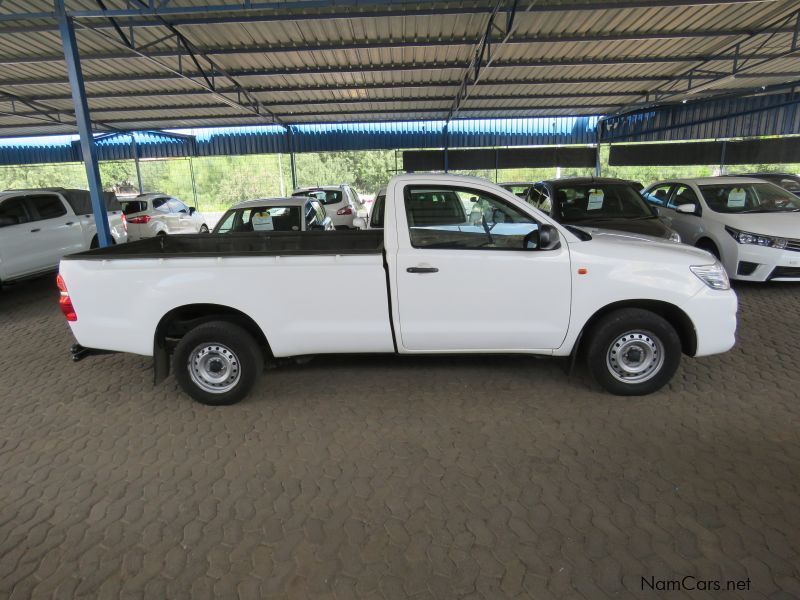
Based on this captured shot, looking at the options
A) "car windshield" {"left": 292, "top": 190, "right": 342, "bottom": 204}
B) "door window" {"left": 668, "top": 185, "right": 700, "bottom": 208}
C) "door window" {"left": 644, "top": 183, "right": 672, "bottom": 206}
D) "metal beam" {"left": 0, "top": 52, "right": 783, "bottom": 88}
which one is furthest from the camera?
"car windshield" {"left": 292, "top": 190, "right": 342, "bottom": 204}

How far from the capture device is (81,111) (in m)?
7.96

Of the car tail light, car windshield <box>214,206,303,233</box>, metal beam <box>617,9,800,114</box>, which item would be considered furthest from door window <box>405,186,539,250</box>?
metal beam <box>617,9,800,114</box>

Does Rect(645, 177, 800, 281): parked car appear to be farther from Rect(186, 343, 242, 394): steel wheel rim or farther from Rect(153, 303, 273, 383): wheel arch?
Rect(186, 343, 242, 394): steel wheel rim

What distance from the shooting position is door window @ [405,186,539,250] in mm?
4020

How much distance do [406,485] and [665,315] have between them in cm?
275

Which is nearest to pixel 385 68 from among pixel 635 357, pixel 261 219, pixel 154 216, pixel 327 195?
pixel 327 195

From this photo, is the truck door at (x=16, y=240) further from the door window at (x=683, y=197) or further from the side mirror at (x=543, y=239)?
the door window at (x=683, y=197)

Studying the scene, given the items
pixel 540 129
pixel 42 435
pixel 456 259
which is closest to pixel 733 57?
pixel 540 129

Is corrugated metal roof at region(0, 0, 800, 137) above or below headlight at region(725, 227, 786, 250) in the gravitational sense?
above

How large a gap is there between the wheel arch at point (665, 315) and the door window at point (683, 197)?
5397 mm

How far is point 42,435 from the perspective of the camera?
4.00 m

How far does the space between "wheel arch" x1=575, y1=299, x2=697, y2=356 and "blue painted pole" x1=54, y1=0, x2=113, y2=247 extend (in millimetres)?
7876

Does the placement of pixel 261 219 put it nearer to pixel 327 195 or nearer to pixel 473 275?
pixel 473 275

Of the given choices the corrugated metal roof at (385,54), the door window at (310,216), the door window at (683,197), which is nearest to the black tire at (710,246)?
the door window at (683,197)
